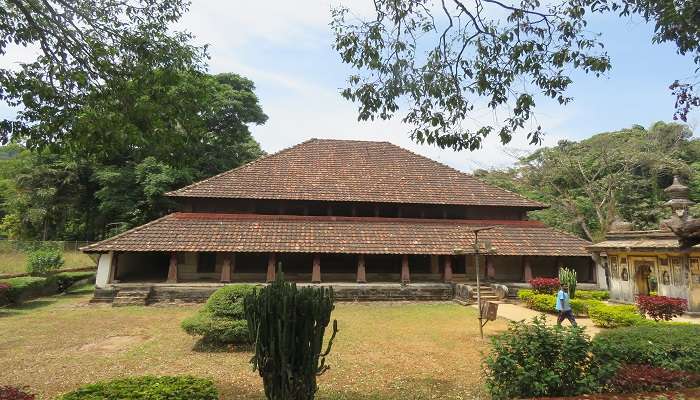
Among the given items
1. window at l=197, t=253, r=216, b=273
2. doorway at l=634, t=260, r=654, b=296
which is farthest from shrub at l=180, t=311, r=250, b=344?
doorway at l=634, t=260, r=654, b=296

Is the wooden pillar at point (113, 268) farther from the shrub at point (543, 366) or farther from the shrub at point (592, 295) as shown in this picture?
the shrub at point (592, 295)

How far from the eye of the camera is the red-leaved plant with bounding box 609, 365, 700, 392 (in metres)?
5.09

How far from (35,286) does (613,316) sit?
819 inches

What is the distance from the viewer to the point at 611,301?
1608 centimetres

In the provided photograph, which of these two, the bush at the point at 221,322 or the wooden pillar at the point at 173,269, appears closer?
the bush at the point at 221,322

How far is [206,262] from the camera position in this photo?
18.7 m

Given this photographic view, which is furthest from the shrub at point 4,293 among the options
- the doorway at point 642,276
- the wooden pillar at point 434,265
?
the doorway at point 642,276

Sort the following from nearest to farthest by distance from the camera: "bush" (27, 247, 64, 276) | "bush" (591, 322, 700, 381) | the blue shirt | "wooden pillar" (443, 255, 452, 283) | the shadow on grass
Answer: "bush" (591, 322, 700, 381) < the shadow on grass < the blue shirt < "wooden pillar" (443, 255, 452, 283) < "bush" (27, 247, 64, 276)

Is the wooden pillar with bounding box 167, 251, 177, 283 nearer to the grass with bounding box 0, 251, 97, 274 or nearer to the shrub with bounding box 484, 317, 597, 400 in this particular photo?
the grass with bounding box 0, 251, 97, 274

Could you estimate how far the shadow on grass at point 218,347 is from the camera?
9039 millimetres

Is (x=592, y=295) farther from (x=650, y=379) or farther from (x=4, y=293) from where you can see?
(x=4, y=293)

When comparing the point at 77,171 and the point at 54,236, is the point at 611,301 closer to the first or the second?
the point at 77,171

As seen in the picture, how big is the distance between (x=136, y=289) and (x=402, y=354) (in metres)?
11.5

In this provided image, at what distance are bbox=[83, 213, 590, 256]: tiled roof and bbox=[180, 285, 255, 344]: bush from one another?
20.6ft
